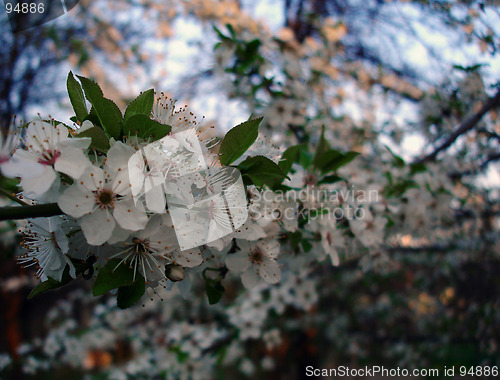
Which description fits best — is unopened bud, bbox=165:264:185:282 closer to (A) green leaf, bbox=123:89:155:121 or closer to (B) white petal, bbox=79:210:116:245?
(B) white petal, bbox=79:210:116:245

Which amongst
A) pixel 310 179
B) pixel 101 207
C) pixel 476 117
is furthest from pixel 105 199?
pixel 476 117

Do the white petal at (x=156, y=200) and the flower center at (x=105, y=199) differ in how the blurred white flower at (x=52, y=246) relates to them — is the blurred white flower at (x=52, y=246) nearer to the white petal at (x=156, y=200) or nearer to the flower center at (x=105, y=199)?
the flower center at (x=105, y=199)

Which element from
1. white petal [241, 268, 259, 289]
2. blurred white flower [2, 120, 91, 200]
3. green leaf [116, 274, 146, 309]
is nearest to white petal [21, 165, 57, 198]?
blurred white flower [2, 120, 91, 200]

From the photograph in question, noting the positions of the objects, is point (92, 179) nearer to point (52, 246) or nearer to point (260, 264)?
point (52, 246)

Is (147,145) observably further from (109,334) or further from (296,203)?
(109,334)

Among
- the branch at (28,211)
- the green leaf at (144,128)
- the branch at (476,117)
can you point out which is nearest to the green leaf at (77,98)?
the green leaf at (144,128)

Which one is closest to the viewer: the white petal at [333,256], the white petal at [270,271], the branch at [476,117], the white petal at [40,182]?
the white petal at [40,182]
